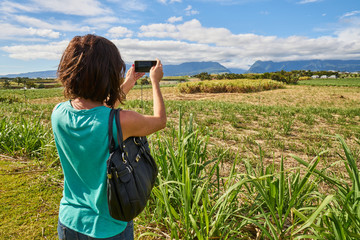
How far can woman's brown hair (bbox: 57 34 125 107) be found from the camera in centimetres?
108

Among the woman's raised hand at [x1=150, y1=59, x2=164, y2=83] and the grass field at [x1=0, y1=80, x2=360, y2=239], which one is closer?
the woman's raised hand at [x1=150, y1=59, x2=164, y2=83]

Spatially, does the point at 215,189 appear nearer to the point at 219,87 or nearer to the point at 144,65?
the point at 144,65

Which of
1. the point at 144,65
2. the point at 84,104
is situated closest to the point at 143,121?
the point at 84,104

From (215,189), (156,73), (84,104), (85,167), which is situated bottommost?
(215,189)

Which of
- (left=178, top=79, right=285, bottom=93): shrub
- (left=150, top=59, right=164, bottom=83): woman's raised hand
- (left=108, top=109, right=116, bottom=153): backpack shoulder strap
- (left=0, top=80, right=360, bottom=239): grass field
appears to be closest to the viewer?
(left=108, top=109, right=116, bottom=153): backpack shoulder strap

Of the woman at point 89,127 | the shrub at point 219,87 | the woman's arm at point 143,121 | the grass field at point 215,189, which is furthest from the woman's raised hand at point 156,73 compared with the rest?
the shrub at point 219,87

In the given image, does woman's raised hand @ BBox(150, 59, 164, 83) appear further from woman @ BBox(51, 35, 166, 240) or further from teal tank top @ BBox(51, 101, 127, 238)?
teal tank top @ BBox(51, 101, 127, 238)

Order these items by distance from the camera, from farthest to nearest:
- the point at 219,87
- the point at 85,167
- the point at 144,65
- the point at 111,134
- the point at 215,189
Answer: the point at 219,87 < the point at 215,189 < the point at 144,65 < the point at 85,167 < the point at 111,134

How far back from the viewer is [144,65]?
160 centimetres

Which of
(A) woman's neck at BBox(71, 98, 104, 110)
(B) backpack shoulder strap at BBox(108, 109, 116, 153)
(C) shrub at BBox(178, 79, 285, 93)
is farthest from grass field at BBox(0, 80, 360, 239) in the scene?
(C) shrub at BBox(178, 79, 285, 93)

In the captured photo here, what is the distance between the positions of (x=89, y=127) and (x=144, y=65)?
71 centimetres

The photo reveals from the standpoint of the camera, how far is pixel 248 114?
8.59 m

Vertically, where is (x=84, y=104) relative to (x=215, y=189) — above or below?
above

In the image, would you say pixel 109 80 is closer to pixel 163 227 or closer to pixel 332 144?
pixel 163 227
